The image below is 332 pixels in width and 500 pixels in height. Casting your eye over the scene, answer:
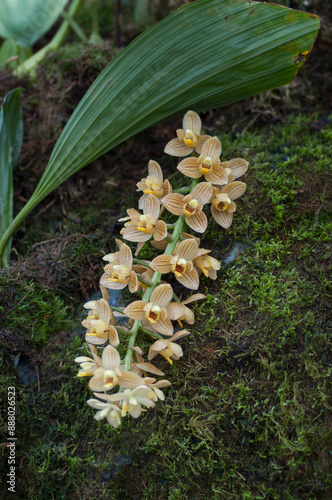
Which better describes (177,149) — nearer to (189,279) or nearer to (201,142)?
(201,142)

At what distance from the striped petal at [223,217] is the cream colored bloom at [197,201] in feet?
0.24

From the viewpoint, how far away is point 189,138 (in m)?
1.22

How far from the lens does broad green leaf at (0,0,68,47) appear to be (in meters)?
1.61

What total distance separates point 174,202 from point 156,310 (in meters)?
0.34

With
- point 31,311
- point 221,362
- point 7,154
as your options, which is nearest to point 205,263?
point 221,362

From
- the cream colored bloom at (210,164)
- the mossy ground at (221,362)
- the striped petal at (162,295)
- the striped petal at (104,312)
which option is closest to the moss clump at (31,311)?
the mossy ground at (221,362)

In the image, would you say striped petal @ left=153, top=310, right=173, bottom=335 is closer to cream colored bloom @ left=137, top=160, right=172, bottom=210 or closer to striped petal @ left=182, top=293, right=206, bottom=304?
striped petal @ left=182, top=293, right=206, bottom=304

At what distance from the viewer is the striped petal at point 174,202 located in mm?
1129

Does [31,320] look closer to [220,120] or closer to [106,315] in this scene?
[106,315]

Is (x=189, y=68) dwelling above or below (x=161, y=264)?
above

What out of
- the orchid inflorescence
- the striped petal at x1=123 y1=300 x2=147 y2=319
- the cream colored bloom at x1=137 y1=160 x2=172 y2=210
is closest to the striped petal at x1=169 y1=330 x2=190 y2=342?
the orchid inflorescence

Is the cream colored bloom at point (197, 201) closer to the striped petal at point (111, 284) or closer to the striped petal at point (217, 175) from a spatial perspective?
the striped petal at point (217, 175)

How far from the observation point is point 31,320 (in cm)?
125

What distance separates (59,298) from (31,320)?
0.42 ft
